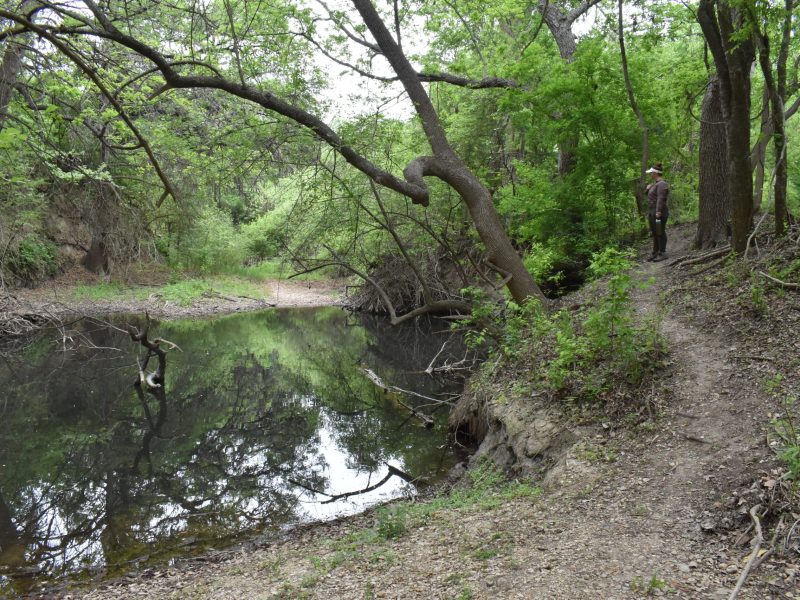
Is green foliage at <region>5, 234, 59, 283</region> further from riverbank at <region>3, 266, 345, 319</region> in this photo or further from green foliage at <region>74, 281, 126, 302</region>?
green foliage at <region>74, 281, 126, 302</region>

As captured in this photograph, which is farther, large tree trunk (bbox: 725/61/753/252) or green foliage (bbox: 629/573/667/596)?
large tree trunk (bbox: 725/61/753/252)

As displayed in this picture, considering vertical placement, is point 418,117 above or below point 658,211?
above

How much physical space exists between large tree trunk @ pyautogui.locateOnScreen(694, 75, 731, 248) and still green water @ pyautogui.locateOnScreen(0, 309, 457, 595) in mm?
6009

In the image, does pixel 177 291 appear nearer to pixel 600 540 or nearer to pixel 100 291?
pixel 100 291

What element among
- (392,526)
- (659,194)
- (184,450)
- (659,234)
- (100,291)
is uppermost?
(659,194)

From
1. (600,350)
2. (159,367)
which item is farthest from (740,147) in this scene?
(159,367)

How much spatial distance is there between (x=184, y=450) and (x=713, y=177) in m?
10.7

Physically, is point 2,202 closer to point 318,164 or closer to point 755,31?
point 318,164

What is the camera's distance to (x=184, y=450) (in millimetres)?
9648

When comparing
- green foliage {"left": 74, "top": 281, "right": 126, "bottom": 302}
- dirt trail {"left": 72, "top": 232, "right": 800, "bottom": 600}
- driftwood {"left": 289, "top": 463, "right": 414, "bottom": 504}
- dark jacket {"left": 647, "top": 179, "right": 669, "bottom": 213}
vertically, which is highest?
dark jacket {"left": 647, "top": 179, "right": 669, "bottom": 213}

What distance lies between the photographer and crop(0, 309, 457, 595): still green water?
6.79 metres

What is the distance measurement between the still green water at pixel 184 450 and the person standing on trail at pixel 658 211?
543 cm

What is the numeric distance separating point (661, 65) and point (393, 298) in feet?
40.0

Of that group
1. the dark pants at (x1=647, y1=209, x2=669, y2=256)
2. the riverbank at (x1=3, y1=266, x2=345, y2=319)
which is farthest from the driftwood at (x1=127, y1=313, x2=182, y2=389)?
the dark pants at (x1=647, y1=209, x2=669, y2=256)
